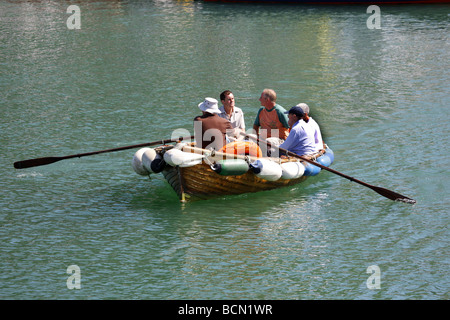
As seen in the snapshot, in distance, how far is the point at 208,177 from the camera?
11.5m

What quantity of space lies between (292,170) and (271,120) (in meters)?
1.39

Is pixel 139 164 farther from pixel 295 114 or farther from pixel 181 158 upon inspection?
pixel 295 114

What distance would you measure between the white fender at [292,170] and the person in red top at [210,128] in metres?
1.12

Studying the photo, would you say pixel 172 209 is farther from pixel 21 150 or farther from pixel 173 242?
pixel 21 150

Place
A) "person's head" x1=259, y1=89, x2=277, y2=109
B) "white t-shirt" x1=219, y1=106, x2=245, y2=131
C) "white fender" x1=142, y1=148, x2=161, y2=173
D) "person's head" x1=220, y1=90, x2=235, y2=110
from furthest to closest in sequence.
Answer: "person's head" x1=259, y1=89, x2=277, y2=109 → "white t-shirt" x1=219, y1=106, x2=245, y2=131 → "person's head" x1=220, y1=90, x2=235, y2=110 → "white fender" x1=142, y1=148, x2=161, y2=173

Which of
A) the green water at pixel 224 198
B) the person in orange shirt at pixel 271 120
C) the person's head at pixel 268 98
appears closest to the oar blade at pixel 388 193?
the green water at pixel 224 198

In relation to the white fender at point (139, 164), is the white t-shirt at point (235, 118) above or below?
above

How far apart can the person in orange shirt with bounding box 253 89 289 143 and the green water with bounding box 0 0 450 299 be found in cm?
113

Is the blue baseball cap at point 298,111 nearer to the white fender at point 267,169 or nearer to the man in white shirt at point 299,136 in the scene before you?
the man in white shirt at point 299,136

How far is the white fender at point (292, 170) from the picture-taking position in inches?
473

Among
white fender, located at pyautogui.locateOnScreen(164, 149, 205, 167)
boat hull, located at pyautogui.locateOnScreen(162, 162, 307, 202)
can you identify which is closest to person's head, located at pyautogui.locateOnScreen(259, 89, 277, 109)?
boat hull, located at pyautogui.locateOnScreen(162, 162, 307, 202)

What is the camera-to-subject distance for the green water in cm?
972

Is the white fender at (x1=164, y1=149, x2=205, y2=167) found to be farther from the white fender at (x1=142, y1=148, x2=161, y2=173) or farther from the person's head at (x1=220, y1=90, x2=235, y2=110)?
the person's head at (x1=220, y1=90, x2=235, y2=110)
